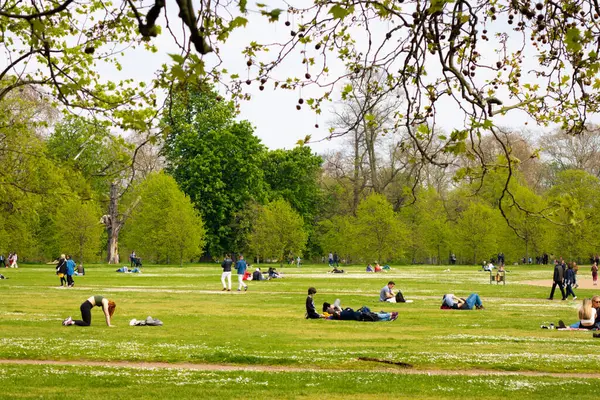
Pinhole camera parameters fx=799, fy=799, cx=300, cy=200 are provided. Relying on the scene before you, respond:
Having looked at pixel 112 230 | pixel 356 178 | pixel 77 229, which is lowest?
pixel 77 229

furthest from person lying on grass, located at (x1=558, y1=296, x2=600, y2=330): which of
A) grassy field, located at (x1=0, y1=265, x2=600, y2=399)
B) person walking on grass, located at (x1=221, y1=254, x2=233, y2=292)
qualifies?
person walking on grass, located at (x1=221, y1=254, x2=233, y2=292)

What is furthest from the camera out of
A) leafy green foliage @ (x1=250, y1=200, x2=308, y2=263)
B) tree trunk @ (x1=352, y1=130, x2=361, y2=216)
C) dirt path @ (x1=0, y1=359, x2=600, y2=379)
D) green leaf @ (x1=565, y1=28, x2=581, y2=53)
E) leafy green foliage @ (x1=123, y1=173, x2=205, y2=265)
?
tree trunk @ (x1=352, y1=130, x2=361, y2=216)

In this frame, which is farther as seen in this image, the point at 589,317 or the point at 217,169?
the point at 217,169

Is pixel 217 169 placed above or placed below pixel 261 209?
above

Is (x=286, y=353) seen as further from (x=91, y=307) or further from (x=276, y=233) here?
(x=276, y=233)

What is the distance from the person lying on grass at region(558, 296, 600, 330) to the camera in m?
22.4

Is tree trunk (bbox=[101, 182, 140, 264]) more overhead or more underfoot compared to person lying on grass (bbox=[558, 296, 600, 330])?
more overhead

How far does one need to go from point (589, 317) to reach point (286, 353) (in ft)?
33.7

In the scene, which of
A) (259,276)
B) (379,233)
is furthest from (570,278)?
(379,233)

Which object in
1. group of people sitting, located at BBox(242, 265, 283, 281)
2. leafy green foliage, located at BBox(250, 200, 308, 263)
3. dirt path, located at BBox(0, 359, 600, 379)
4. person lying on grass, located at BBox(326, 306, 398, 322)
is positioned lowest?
dirt path, located at BBox(0, 359, 600, 379)

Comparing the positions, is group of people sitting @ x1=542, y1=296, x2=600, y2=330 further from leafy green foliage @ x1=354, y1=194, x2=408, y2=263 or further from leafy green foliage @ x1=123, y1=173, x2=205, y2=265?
leafy green foliage @ x1=354, y1=194, x2=408, y2=263

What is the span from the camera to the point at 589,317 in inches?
882

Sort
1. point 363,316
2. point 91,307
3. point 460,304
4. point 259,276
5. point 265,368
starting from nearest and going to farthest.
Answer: point 265,368, point 91,307, point 363,316, point 460,304, point 259,276

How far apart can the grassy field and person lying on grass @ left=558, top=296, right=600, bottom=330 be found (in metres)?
1.08
